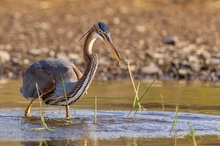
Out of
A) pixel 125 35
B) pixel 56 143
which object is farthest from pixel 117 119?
pixel 125 35

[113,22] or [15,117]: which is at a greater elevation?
[113,22]

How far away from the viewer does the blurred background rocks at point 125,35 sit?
1340cm

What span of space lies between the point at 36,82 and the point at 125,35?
7.35m

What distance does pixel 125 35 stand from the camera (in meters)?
15.9

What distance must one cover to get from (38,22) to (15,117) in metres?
8.61

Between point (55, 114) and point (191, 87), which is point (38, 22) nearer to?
point (191, 87)

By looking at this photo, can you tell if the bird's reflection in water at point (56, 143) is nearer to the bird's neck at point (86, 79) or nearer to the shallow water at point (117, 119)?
the shallow water at point (117, 119)

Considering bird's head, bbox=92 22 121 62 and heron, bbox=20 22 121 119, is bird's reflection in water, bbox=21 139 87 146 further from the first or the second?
bird's head, bbox=92 22 121 62

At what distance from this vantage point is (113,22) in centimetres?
1672

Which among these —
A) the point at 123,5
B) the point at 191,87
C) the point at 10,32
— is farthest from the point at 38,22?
the point at 191,87

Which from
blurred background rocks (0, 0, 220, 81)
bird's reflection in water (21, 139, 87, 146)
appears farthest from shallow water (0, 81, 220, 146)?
blurred background rocks (0, 0, 220, 81)

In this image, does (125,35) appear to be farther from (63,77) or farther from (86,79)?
(86,79)

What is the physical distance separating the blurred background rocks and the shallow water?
180 centimetres

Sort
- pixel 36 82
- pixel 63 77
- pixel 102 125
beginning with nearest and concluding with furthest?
pixel 102 125
pixel 63 77
pixel 36 82
